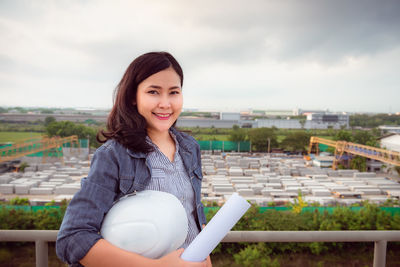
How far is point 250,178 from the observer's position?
11766 millimetres

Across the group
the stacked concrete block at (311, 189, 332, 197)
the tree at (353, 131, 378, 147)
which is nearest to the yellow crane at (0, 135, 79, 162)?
the stacked concrete block at (311, 189, 332, 197)

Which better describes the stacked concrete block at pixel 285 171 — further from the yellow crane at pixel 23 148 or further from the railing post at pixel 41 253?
the railing post at pixel 41 253

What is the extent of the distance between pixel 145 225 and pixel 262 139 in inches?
747

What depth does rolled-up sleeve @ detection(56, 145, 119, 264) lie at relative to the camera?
423 mm

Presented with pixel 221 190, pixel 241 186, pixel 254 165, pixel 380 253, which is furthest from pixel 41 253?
pixel 254 165

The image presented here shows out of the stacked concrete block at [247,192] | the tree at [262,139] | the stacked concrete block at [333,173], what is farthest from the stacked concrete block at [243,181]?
the tree at [262,139]

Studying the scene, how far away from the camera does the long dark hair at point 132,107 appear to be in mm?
516

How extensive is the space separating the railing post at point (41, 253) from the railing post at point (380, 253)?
1.04m

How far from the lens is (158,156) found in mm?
569

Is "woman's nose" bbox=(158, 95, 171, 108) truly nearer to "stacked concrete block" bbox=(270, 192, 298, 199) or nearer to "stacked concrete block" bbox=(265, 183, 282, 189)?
"stacked concrete block" bbox=(270, 192, 298, 199)

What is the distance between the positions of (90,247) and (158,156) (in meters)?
0.22

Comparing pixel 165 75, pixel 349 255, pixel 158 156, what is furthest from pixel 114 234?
pixel 349 255

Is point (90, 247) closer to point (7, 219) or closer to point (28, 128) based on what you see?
point (7, 219)

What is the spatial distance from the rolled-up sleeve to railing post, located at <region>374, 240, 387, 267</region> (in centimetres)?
86
